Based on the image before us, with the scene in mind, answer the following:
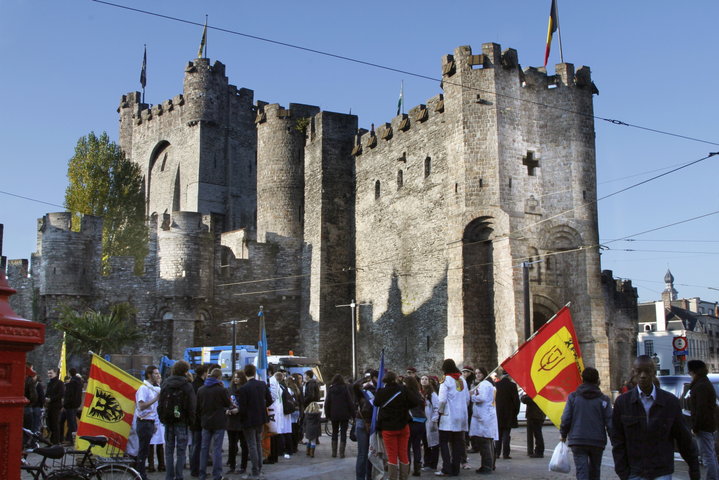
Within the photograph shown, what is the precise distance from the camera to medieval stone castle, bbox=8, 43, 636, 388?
27.4 m

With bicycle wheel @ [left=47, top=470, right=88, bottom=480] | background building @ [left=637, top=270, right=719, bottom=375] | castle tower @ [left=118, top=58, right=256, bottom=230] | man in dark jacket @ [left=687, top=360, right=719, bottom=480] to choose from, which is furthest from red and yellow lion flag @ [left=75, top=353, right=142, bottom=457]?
background building @ [left=637, top=270, right=719, bottom=375]

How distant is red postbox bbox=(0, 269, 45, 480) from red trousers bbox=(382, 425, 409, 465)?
570cm

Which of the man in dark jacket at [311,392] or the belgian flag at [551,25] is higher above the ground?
the belgian flag at [551,25]

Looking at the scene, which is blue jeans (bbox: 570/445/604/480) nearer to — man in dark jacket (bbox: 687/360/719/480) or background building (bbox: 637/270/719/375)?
man in dark jacket (bbox: 687/360/719/480)

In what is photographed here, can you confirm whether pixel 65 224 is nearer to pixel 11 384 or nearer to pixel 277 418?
pixel 277 418

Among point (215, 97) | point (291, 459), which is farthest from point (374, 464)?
point (215, 97)

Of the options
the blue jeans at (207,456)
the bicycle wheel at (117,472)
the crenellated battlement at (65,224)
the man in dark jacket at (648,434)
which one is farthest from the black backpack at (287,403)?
the crenellated battlement at (65,224)

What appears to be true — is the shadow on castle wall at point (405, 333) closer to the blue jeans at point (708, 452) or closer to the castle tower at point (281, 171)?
the castle tower at point (281, 171)

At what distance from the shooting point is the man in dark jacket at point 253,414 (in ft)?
36.3

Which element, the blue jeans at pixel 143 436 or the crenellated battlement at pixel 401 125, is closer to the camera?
the blue jeans at pixel 143 436

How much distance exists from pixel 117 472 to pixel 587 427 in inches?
178

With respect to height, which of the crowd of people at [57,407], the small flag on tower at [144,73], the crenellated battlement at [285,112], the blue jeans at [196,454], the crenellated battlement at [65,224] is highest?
the small flag on tower at [144,73]

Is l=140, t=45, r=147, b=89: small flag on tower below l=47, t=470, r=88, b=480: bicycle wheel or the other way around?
the other way around

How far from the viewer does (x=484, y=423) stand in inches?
467
